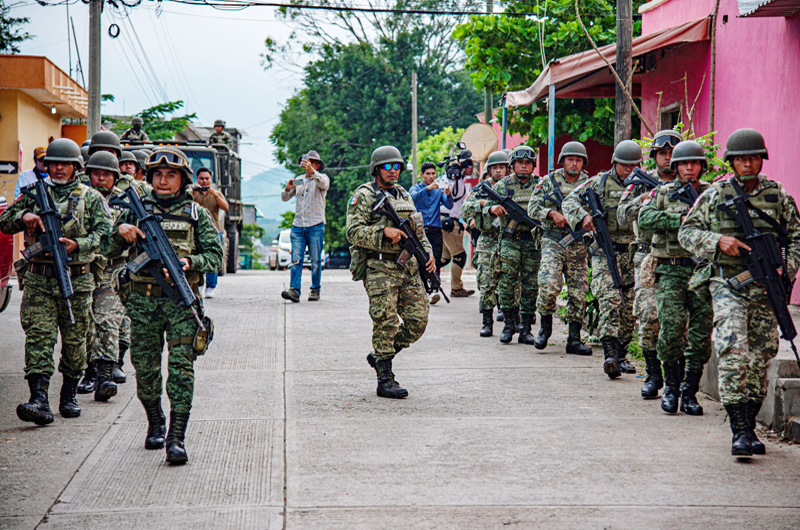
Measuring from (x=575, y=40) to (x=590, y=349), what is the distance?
8389mm

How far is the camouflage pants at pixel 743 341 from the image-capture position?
5258mm

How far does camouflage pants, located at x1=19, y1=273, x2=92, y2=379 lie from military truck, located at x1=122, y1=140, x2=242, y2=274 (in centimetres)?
850

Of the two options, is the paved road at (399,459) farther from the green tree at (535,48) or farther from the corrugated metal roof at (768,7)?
the green tree at (535,48)

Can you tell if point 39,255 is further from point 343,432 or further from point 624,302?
point 624,302

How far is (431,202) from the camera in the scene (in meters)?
12.2

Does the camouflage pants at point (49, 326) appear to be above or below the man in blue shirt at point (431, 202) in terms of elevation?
below

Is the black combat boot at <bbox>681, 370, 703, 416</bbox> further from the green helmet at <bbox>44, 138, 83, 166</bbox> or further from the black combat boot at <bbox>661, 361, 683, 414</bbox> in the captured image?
the green helmet at <bbox>44, 138, 83, 166</bbox>

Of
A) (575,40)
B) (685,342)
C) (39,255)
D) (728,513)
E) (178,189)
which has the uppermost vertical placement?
(575,40)

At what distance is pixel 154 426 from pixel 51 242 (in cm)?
154

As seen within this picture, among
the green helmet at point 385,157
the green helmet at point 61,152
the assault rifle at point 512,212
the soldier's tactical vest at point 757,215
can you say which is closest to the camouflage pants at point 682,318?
the soldier's tactical vest at point 757,215

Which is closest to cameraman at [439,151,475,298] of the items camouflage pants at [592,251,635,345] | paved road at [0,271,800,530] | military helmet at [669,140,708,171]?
paved road at [0,271,800,530]

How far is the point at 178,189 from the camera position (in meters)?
5.39

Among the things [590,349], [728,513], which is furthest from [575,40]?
[728,513]

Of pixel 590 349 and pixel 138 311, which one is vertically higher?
pixel 138 311
